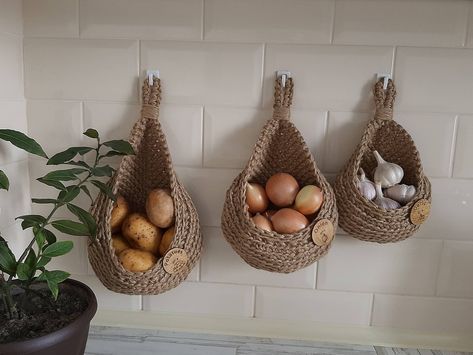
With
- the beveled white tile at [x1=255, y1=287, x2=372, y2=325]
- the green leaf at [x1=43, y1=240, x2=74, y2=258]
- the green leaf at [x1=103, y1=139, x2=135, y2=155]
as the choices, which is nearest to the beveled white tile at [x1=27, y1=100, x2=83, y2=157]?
the green leaf at [x1=103, y1=139, x2=135, y2=155]

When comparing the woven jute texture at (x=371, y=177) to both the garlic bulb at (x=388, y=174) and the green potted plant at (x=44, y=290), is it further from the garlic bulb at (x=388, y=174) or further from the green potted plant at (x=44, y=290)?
the green potted plant at (x=44, y=290)

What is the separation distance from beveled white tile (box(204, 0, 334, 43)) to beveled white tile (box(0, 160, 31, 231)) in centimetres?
42

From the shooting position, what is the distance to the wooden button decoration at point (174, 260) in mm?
673

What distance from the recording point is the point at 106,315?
84 cm

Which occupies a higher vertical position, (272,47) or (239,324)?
(272,47)

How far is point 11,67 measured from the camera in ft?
2.40

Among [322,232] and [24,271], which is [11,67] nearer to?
[24,271]

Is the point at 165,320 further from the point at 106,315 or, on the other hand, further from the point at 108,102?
the point at 108,102

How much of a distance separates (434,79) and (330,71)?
178 mm

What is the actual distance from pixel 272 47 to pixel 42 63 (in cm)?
41

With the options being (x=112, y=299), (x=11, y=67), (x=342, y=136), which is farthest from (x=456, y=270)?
(x=11, y=67)

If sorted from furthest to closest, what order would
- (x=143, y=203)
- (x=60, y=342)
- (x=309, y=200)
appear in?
1. (x=143, y=203)
2. (x=309, y=200)
3. (x=60, y=342)

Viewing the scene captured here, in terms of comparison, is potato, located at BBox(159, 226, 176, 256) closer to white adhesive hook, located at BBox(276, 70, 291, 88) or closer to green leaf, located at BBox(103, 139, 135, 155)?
green leaf, located at BBox(103, 139, 135, 155)

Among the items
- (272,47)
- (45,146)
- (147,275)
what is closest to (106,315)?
(147,275)
